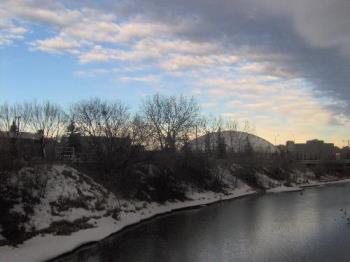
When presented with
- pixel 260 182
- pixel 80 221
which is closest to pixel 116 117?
pixel 80 221

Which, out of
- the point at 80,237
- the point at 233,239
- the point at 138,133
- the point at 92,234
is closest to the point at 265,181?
the point at 138,133

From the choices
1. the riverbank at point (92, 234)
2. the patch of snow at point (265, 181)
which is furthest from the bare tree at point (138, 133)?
the patch of snow at point (265, 181)

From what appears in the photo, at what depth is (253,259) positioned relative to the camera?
27.8 metres

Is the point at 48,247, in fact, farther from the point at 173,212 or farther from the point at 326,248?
the point at 173,212

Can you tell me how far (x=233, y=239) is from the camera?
1389 inches

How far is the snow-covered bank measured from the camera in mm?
28302

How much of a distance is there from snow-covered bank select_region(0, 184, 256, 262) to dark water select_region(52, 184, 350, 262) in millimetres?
1047

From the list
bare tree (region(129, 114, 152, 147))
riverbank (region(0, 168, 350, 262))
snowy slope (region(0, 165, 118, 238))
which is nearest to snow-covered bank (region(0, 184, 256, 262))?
riverbank (region(0, 168, 350, 262))

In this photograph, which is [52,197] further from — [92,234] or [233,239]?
[233,239]

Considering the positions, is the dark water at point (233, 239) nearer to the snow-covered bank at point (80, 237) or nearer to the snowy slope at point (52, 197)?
the snow-covered bank at point (80, 237)

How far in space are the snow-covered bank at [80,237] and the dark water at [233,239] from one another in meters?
1.05

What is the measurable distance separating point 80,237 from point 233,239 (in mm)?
10971

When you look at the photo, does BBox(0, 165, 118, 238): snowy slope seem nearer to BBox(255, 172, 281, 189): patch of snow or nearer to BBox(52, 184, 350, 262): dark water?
BBox(52, 184, 350, 262): dark water

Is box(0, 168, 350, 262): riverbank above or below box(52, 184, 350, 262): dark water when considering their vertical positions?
above
